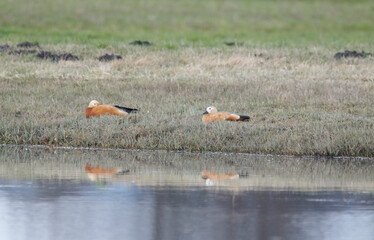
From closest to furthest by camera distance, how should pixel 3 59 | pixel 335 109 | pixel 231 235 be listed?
pixel 231 235, pixel 335 109, pixel 3 59

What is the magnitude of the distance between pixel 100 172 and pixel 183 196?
213cm

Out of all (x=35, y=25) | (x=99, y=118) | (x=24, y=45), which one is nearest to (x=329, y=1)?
(x=35, y=25)

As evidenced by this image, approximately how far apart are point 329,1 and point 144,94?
40.9 m

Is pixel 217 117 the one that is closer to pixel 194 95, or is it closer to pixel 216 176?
pixel 216 176

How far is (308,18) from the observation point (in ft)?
158

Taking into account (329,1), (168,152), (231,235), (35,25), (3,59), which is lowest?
(231,235)

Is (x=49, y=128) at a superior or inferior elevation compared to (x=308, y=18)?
inferior

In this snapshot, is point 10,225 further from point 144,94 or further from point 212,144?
point 144,94

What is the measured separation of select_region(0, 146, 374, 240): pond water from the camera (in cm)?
718

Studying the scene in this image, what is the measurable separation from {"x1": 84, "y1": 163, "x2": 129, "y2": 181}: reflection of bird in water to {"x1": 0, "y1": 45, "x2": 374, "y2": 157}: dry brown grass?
6.80 feet

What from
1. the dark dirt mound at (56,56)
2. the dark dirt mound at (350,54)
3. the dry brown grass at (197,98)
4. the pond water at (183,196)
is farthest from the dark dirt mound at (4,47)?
the pond water at (183,196)

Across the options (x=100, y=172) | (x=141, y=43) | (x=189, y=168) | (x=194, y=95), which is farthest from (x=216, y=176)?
(x=141, y=43)

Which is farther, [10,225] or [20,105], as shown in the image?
[20,105]

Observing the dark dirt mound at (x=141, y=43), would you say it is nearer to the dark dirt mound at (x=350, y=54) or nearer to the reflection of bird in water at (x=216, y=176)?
the dark dirt mound at (x=350, y=54)
